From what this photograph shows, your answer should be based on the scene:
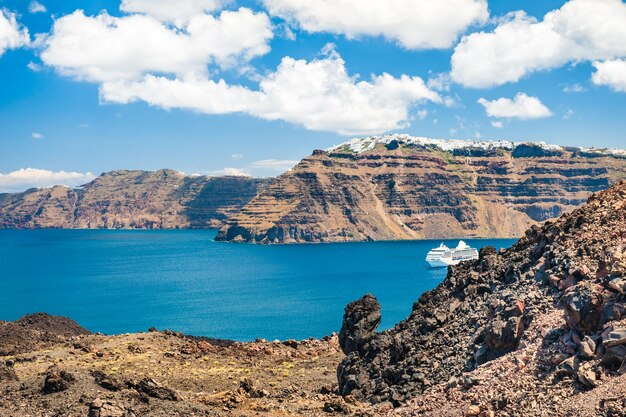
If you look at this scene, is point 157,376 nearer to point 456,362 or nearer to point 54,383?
point 54,383

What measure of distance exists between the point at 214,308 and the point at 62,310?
29.3 metres

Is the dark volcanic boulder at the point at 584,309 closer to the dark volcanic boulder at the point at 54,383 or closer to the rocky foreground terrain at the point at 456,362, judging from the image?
the rocky foreground terrain at the point at 456,362

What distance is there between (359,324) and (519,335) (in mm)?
11886

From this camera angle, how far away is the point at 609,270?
94.1 feet

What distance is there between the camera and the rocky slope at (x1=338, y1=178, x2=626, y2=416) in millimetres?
25125

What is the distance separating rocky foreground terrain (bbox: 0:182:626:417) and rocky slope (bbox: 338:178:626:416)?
68 mm

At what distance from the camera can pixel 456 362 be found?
32.2m

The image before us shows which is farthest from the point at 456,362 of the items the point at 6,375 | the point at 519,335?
the point at 6,375

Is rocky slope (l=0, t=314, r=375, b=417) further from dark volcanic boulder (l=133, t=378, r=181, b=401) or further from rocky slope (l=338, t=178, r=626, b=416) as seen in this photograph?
rocky slope (l=338, t=178, r=626, b=416)

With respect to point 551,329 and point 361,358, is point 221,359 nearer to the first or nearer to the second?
point 361,358

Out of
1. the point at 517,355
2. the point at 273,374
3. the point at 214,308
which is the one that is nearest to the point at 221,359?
the point at 273,374

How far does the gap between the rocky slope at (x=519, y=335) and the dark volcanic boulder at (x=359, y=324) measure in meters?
0.07

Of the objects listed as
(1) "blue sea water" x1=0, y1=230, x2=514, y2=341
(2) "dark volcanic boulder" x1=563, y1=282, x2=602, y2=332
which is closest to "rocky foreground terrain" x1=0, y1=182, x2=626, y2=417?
(2) "dark volcanic boulder" x1=563, y1=282, x2=602, y2=332

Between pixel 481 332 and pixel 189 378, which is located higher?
pixel 481 332
